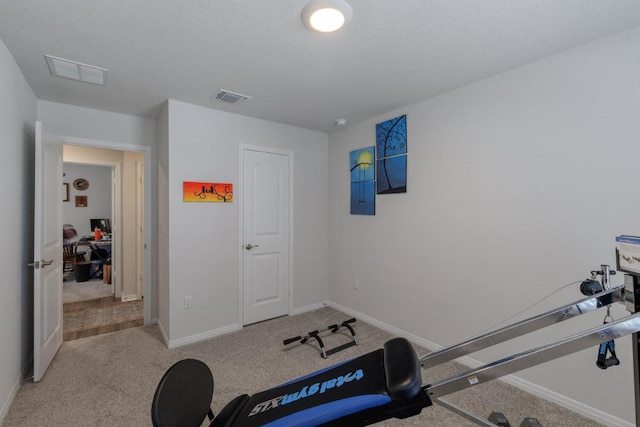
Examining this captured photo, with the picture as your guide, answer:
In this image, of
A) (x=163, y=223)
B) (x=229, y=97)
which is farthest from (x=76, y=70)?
(x=163, y=223)

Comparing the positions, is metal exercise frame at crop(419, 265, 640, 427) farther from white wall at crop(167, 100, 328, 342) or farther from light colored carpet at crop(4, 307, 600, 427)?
white wall at crop(167, 100, 328, 342)

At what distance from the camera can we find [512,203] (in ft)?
7.35

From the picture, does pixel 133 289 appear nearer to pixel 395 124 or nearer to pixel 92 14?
pixel 92 14

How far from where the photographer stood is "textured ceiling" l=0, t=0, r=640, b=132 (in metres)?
1.58

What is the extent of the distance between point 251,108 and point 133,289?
335 centimetres

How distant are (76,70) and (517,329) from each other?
3.35m

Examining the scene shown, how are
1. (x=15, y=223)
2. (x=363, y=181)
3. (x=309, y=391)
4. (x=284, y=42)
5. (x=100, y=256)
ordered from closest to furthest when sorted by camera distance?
(x=309, y=391), (x=284, y=42), (x=15, y=223), (x=363, y=181), (x=100, y=256)

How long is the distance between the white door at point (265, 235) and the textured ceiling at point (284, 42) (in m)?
1.01

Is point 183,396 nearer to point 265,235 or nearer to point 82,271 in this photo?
point 265,235

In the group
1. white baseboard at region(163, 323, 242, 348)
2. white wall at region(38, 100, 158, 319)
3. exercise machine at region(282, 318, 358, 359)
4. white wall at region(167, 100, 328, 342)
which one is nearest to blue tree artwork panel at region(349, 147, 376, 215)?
white wall at region(167, 100, 328, 342)

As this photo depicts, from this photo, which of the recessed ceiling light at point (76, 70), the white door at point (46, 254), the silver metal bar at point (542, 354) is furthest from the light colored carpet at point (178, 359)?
the recessed ceiling light at point (76, 70)

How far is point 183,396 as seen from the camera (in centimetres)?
121

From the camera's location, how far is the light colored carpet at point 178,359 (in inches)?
74.7

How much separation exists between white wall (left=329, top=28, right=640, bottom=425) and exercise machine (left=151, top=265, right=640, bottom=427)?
0.88 metres
